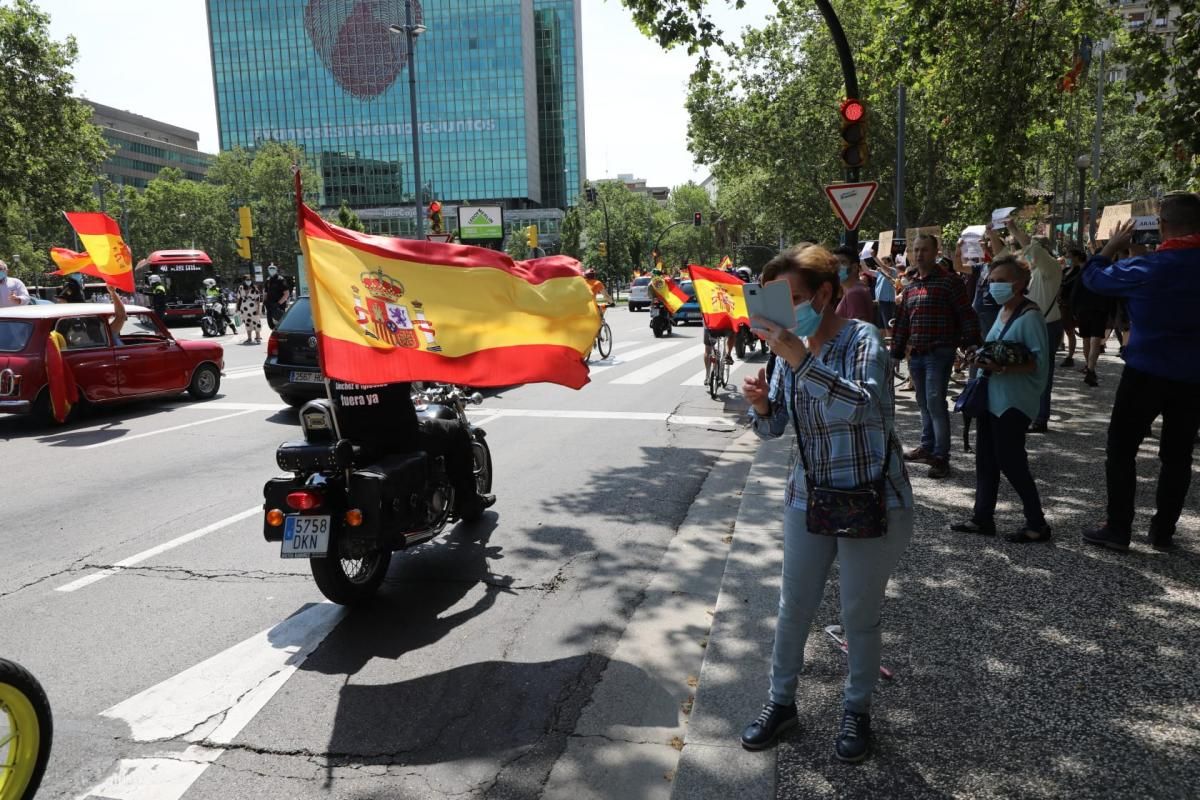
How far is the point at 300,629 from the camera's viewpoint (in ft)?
15.1

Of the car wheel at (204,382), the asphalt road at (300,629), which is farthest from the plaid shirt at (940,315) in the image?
the car wheel at (204,382)

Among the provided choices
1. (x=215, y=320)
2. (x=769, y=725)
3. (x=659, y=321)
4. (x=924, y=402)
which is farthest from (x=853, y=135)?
(x=215, y=320)

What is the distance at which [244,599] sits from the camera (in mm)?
5047

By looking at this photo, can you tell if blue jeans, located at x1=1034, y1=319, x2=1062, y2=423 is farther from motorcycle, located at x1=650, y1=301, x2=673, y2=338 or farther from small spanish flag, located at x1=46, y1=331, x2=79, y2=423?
motorcycle, located at x1=650, y1=301, x2=673, y2=338

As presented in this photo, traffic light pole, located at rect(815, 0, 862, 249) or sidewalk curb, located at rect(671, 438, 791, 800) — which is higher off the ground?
traffic light pole, located at rect(815, 0, 862, 249)

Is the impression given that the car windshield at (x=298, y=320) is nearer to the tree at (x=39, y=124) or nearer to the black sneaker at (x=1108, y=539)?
the black sneaker at (x=1108, y=539)

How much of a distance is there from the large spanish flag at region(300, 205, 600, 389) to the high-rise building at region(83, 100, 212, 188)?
425ft

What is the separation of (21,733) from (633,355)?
1731 cm

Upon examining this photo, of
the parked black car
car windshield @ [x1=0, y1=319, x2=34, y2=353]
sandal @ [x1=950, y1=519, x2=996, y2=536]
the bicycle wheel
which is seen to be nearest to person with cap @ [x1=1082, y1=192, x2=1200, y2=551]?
sandal @ [x1=950, y1=519, x2=996, y2=536]

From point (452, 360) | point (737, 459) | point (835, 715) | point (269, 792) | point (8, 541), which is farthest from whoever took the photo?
point (737, 459)

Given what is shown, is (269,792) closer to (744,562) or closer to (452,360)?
(452,360)

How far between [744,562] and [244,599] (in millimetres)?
2951

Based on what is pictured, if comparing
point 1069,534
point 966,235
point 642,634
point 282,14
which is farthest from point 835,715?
point 282,14

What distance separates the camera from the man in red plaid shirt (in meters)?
7.22
